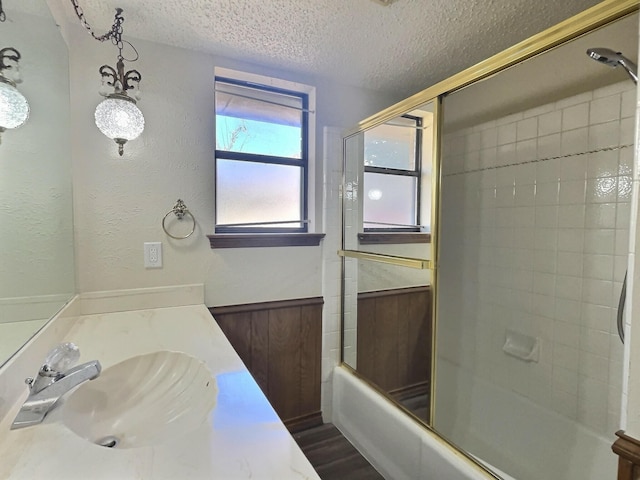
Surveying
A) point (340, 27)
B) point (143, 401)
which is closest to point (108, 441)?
point (143, 401)

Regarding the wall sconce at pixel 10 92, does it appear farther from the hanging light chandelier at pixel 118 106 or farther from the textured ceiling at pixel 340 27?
the textured ceiling at pixel 340 27

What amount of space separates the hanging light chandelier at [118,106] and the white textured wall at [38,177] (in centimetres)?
14

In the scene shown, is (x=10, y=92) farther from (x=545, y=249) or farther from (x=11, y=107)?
(x=545, y=249)

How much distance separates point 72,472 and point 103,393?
1.44ft

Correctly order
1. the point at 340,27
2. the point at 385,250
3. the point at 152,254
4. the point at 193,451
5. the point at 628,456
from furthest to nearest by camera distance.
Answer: the point at 385,250
the point at 152,254
the point at 340,27
the point at 628,456
the point at 193,451

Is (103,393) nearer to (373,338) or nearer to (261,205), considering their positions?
(261,205)

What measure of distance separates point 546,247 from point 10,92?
7.27ft

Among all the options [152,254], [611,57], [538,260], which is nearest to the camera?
[611,57]

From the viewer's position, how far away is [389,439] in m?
1.63

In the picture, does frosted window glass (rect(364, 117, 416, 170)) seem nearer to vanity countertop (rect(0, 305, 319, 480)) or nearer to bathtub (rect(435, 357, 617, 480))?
bathtub (rect(435, 357, 617, 480))

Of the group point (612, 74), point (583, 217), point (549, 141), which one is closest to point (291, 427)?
point (583, 217)

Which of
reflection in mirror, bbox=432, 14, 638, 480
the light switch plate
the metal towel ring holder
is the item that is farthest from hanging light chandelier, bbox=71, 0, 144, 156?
reflection in mirror, bbox=432, 14, 638, 480

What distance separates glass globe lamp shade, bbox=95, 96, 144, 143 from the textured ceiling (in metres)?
0.38

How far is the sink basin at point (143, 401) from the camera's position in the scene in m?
0.84
